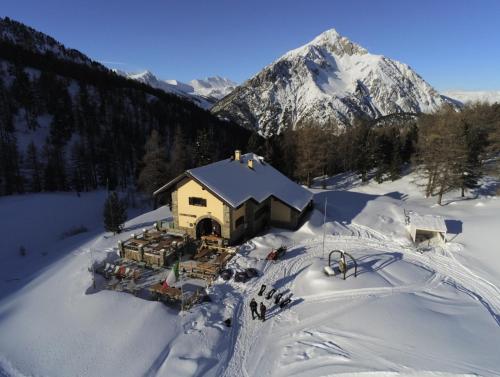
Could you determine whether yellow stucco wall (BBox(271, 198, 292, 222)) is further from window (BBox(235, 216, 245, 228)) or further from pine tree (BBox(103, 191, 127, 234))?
pine tree (BBox(103, 191, 127, 234))

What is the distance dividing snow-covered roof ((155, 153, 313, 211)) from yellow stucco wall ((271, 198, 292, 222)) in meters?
0.69

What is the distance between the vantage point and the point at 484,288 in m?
18.6

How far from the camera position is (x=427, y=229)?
24953mm

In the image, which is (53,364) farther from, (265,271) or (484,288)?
(484,288)

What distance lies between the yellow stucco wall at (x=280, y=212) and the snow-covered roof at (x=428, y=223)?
1068 cm

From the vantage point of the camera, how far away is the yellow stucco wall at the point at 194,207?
979 inches

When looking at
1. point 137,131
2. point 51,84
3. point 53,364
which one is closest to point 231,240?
point 53,364

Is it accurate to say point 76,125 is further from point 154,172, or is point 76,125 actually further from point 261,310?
point 261,310

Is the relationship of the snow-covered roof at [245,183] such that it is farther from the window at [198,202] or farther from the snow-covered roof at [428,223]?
the snow-covered roof at [428,223]

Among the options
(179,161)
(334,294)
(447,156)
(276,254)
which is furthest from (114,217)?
(447,156)

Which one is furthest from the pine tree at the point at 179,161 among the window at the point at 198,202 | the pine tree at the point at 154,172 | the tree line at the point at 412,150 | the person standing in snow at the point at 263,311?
the person standing in snow at the point at 263,311

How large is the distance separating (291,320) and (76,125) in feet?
282

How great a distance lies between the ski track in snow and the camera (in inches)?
501

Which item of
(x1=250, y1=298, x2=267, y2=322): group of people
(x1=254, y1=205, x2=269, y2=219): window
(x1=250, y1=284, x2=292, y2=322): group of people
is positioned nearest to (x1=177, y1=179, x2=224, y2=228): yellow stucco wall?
(x1=254, y1=205, x2=269, y2=219): window
